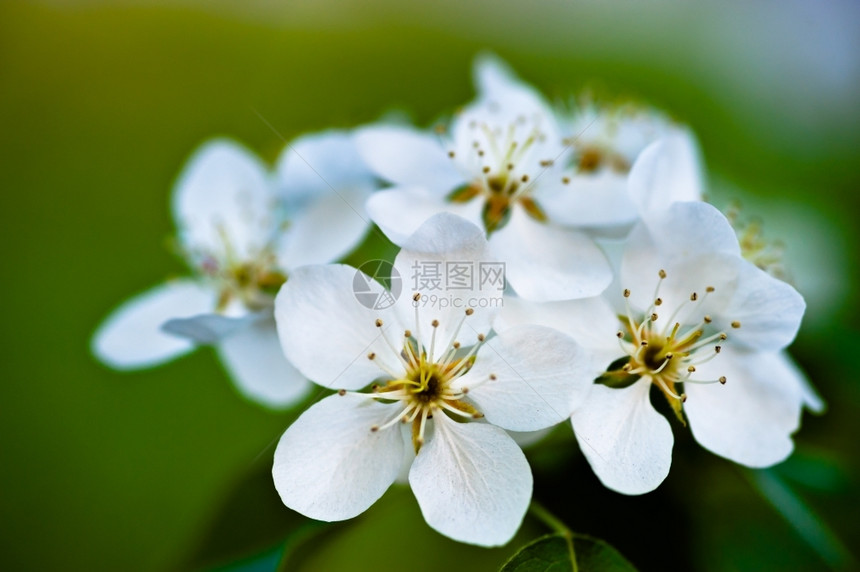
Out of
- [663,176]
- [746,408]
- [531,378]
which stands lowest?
[746,408]

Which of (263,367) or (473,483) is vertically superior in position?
(473,483)

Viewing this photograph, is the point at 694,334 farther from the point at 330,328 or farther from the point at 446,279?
the point at 330,328

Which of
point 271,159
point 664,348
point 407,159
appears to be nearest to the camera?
point 664,348

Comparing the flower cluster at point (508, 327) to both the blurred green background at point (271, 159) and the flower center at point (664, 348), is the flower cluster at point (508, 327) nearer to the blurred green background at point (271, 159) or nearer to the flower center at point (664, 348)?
the flower center at point (664, 348)

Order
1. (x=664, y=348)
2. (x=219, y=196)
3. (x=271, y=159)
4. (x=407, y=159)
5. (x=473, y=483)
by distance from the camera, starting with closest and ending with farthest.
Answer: (x=473, y=483), (x=664, y=348), (x=407, y=159), (x=219, y=196), (x=271, y=159)

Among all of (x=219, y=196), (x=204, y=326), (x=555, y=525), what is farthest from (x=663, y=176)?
(x=219, y=196)

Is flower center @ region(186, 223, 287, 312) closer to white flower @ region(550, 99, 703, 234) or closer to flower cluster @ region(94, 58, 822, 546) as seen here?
flower cluster @ region(94, 58, 822, 546)
